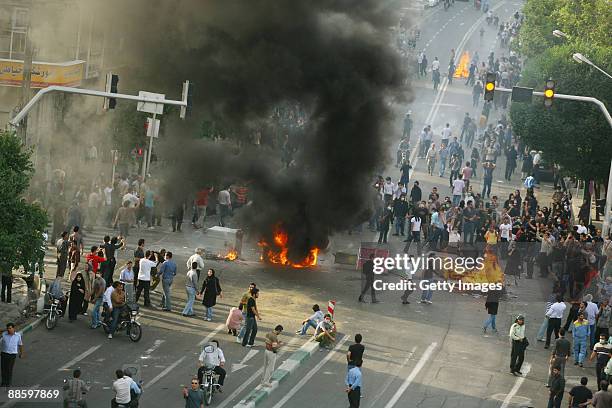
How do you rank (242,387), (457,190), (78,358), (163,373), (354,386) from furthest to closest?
(457,190) < (78,358) < (163,373) < (242,387) < (354,386)

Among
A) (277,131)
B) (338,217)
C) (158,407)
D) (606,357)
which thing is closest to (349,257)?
(338,217)

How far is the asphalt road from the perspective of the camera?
22484mm

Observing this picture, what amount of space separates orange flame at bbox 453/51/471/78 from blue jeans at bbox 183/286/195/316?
3860cm

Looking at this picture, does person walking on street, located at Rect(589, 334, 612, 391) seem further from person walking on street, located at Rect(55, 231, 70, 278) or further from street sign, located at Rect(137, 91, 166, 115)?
person walking on street, located at Rect(55, 231, 70, 278)

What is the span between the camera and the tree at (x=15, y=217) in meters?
21.5

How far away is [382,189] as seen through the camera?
38219 millimetres

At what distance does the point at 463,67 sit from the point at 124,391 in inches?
1866

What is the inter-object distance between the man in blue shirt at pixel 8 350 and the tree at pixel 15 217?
110 centimetres

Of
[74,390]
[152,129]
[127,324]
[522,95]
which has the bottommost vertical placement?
[74,390]

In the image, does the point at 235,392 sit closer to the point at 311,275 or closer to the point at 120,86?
the point at 311,275

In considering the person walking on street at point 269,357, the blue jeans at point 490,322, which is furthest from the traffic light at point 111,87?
the blue jeans at point 490,322

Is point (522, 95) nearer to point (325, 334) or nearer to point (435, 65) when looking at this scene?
point (325, 334)

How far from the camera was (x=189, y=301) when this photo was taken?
87.0 feet

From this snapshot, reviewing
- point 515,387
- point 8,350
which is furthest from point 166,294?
point 515,387
